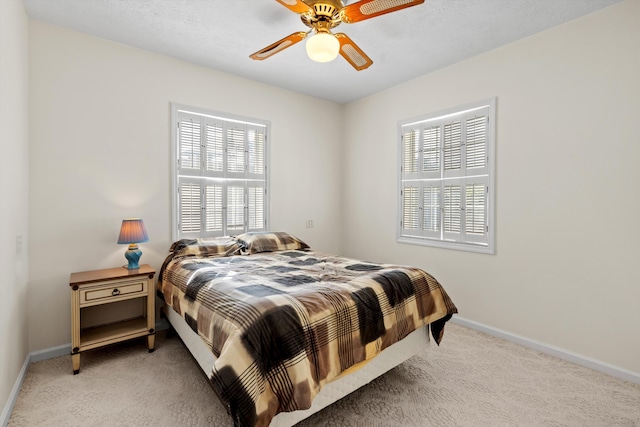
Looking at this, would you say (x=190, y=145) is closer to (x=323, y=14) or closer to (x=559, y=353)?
(x=323, y=14)

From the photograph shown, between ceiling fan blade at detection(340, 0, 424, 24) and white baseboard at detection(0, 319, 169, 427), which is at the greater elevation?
ceiling fan blade at detection(340, 0, 424, 24)

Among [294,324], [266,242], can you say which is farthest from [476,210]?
[294,324]

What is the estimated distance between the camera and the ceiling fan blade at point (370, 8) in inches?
68.0

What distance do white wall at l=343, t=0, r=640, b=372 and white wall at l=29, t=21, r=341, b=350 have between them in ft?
9.78

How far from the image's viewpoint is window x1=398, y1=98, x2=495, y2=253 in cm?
312

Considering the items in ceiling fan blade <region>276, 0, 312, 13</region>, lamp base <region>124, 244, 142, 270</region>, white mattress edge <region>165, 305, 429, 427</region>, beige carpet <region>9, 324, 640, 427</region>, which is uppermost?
ceiling fan blade <region>276, 0, 312, 13</region>

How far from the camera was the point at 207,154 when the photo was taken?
344 centimetres

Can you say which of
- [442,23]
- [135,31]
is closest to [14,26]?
[135,31]

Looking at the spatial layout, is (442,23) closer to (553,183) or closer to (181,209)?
(553,183)

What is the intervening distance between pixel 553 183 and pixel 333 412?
2561 mm

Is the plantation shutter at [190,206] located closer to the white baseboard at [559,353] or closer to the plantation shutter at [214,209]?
the plantation shutter at [214,209]

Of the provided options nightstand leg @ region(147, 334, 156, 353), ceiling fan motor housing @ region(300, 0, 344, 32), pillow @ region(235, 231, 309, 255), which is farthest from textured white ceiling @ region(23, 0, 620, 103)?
nightstand leg @ region(147, 334, 156, 353)

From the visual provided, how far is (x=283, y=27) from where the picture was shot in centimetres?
261

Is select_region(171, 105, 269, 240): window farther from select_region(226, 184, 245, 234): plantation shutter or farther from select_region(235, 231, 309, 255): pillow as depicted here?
select_region(235, 231, 309, 255): pillow
